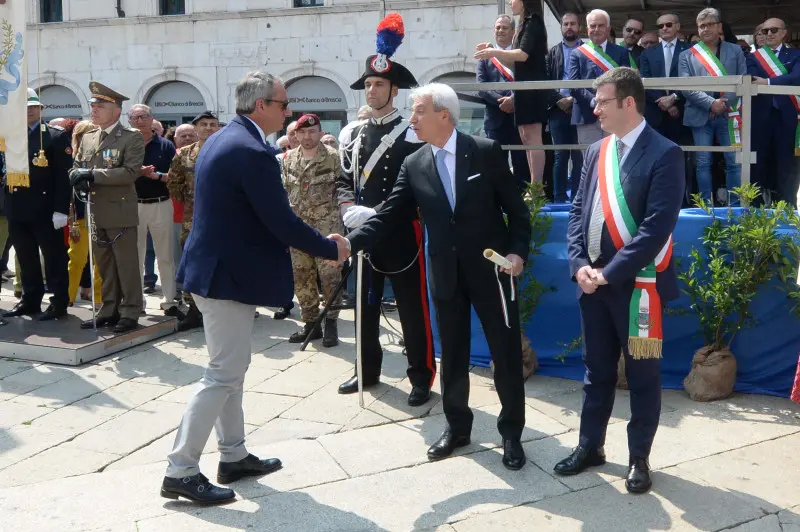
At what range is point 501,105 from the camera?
7430 mm

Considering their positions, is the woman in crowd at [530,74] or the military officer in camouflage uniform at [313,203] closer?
the military officer in camouflage uniform at [313,203]

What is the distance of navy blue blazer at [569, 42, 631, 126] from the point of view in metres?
7.15

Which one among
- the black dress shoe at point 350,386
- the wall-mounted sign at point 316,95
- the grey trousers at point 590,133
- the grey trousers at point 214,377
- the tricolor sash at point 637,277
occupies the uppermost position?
the wall-mounted sign at point 316,95

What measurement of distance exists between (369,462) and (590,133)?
12.8 ft

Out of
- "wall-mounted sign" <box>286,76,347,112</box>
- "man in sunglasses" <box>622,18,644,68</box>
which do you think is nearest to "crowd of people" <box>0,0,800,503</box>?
"man in sunglasses" <box>622,18,644,68</box>

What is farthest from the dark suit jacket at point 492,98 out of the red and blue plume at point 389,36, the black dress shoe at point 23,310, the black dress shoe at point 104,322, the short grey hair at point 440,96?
the black dress shoe at point 23,310

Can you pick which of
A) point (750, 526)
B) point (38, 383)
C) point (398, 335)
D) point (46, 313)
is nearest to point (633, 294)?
point (750, 526)

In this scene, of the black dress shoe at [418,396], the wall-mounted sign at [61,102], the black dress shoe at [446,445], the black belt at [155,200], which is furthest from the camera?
the wall-mounted sign at [61,102]

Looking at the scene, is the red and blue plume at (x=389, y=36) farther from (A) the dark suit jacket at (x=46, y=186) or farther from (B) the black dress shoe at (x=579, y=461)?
(A) the dark suit jacket at (x=46, y=186)

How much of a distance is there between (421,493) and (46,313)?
4857 millimetres

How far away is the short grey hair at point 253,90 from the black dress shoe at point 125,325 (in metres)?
3.52

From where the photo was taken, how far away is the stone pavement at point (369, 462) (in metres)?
3.80

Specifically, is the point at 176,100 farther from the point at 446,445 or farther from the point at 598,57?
the point at 446,445

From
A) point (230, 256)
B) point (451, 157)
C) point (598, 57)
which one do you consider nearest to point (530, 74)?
point (598, 57)
